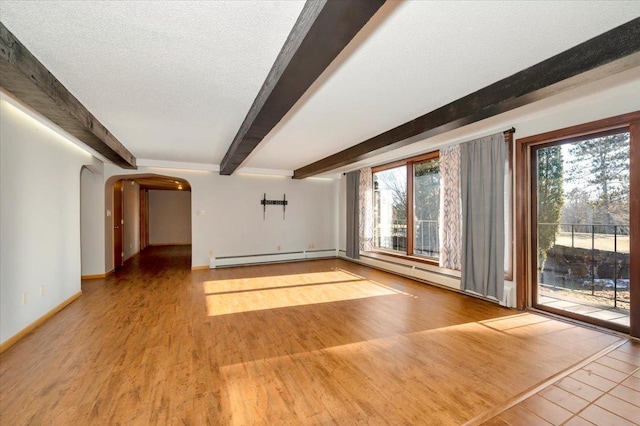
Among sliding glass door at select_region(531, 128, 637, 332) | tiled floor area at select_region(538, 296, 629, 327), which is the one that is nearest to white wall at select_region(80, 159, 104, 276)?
sliding glass door at select_region(531, 128, 637, 332)

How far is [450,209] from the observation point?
4.56m

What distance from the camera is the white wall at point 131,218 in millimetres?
7562

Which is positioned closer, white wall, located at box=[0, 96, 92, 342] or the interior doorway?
white wall, located at box=[0, 96, 92, 342]

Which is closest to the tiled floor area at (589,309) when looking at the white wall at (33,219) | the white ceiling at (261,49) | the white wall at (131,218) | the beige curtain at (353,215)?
the white ceiling at (261,49)

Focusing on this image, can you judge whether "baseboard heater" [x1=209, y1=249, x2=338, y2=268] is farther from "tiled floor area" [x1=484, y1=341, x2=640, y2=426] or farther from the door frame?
"tiled floor area" [x1=484, y1=341, x2=640, y2=426]

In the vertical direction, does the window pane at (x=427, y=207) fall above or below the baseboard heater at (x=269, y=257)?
above

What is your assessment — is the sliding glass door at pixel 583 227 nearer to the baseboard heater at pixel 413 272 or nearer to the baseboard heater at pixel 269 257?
the baseboard heater at pixel 413 272

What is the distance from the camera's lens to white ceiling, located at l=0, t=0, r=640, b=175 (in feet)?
5.13

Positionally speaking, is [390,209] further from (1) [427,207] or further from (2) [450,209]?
(2) [450,209]

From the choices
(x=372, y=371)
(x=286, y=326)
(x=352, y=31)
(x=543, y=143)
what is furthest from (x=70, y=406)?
(x=543, y=143)

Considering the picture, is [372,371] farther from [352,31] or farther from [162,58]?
[162,58]

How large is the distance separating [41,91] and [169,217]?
10021mm

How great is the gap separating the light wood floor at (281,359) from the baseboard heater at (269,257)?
7.83ft

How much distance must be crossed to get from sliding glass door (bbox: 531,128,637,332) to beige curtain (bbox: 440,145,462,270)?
0.99m
